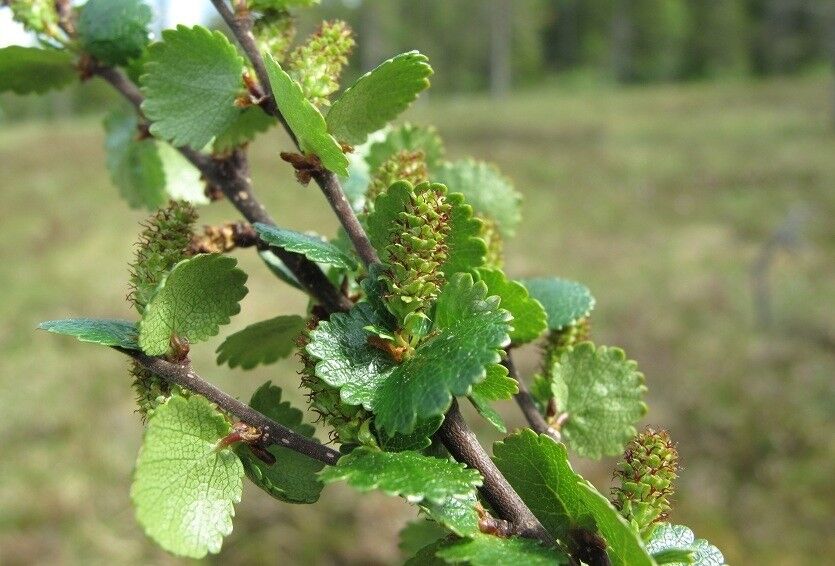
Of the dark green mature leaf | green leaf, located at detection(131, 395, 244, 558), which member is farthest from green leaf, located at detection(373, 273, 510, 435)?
green leaf, located at detection(131, 395, 244, 558)

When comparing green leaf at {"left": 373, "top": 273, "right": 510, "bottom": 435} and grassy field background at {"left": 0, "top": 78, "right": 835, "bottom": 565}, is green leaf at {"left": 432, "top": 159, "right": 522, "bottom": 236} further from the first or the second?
grassy field background at {"left": 0, "top": 78, "right": 835, "bottom": 565}

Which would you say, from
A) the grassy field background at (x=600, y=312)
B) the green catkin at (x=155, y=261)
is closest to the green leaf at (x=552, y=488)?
the green catkin at (x=155, y=261)

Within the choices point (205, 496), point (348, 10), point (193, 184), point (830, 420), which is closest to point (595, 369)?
point (205, 496)

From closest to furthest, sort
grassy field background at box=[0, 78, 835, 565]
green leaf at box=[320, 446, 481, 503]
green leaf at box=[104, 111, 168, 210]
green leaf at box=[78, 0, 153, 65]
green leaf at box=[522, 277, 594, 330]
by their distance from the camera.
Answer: green leaf at box=[320, 446, 481, 503] → green leaf at box=[522, 277, 594, 330] → green leaf at box=[78, 0, 153, 65] → green leaf at box=[104, 111, 168, 210] → grassy field background at box=[0, 78, 835, 565]

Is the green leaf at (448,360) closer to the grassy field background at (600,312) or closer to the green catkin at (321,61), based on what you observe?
the green catkin at (321,61)

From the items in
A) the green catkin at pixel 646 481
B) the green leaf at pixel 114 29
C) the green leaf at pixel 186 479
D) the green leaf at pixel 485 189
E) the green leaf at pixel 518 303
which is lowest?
the green leaf at pixel 186 479

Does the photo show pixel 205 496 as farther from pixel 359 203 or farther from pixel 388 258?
pixel 359 203
